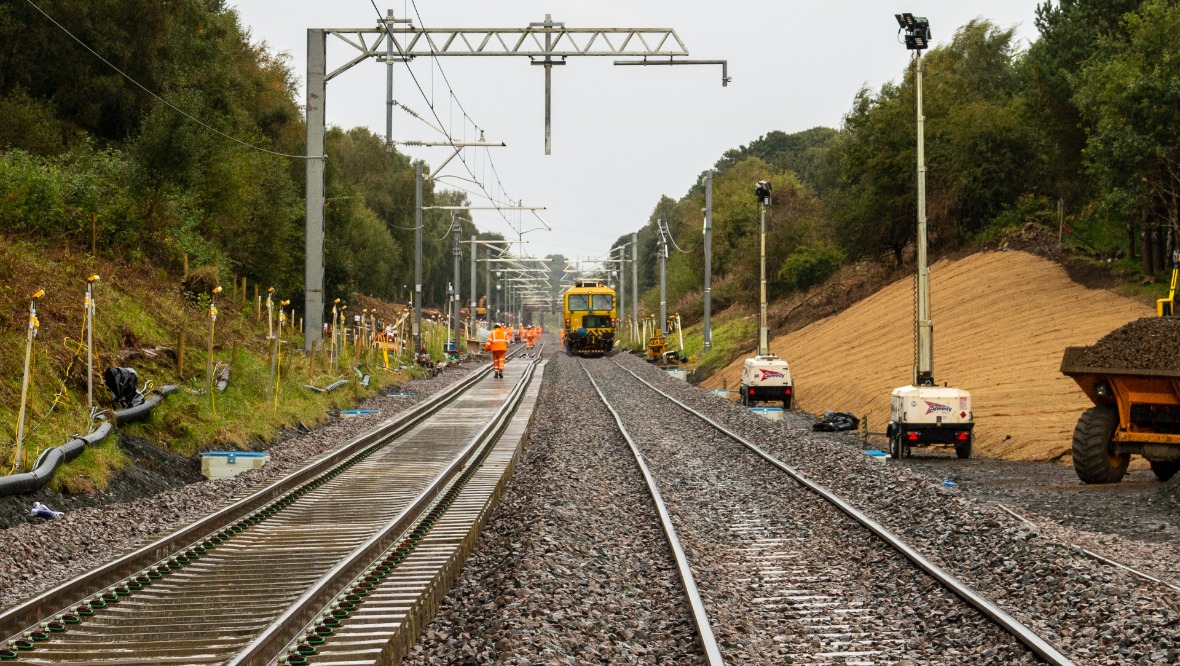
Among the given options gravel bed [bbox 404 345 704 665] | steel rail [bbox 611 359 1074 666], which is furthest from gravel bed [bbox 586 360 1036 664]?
gravel bed [bbox 404 345 704 665]

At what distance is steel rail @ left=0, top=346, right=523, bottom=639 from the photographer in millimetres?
7988

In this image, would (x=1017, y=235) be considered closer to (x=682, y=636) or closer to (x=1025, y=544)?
(x=1025, y=544)

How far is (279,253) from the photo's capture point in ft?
147

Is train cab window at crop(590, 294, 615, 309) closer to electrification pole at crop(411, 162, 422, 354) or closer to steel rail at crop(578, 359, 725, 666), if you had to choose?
electrification pole at crop(411, 162, 422, 354)

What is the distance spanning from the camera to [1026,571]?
31.8 feet

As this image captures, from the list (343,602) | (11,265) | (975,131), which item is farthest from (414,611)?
(975,131)

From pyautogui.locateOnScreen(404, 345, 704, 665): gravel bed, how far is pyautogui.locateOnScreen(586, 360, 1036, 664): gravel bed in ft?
1.28

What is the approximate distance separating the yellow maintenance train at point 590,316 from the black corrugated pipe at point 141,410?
46.6 metres

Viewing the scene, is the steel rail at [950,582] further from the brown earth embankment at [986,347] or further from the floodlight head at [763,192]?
the floodlight head at [763,192]

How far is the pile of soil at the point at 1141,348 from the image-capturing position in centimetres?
1450

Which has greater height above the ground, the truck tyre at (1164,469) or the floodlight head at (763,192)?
the floodlight head at (763,192)

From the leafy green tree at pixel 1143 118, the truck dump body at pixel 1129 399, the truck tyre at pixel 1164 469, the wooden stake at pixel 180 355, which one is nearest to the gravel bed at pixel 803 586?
the truck dump body at pixel 1129 399

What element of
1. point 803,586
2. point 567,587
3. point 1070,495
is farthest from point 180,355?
point 1070,495

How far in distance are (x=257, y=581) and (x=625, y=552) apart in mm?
3378
